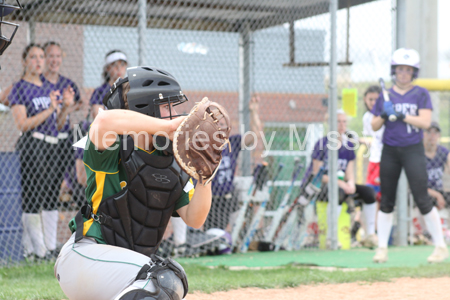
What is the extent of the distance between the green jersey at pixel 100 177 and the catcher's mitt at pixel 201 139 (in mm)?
273

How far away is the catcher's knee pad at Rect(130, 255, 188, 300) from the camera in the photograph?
6.83ft

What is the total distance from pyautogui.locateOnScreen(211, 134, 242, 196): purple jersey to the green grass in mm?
1358

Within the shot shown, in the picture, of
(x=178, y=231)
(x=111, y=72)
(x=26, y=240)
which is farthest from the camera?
(x=178, y=231)

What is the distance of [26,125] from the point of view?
507 cm

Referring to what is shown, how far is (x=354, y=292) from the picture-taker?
3.83 meters

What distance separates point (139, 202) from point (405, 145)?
3748mm

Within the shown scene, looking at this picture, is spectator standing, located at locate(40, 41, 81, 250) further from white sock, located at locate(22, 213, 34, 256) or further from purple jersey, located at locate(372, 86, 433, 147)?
purple jersey, located at locate(372, 86, 433, 147)

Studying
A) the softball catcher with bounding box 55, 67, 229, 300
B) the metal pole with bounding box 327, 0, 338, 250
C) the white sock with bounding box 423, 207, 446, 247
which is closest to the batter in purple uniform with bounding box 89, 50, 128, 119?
the metal pole with bounding box 327, 0, 338, 250

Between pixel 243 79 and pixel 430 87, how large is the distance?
2.37m

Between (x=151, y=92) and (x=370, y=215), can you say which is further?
(x=370, y=215)

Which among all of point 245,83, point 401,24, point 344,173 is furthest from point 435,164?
point 245,83

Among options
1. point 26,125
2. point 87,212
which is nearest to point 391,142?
point 26,125

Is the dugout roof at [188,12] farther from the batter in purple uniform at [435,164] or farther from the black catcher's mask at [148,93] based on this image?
the black catcher's mask at [148,93]

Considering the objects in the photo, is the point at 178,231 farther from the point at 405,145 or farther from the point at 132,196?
the point at 132,196
